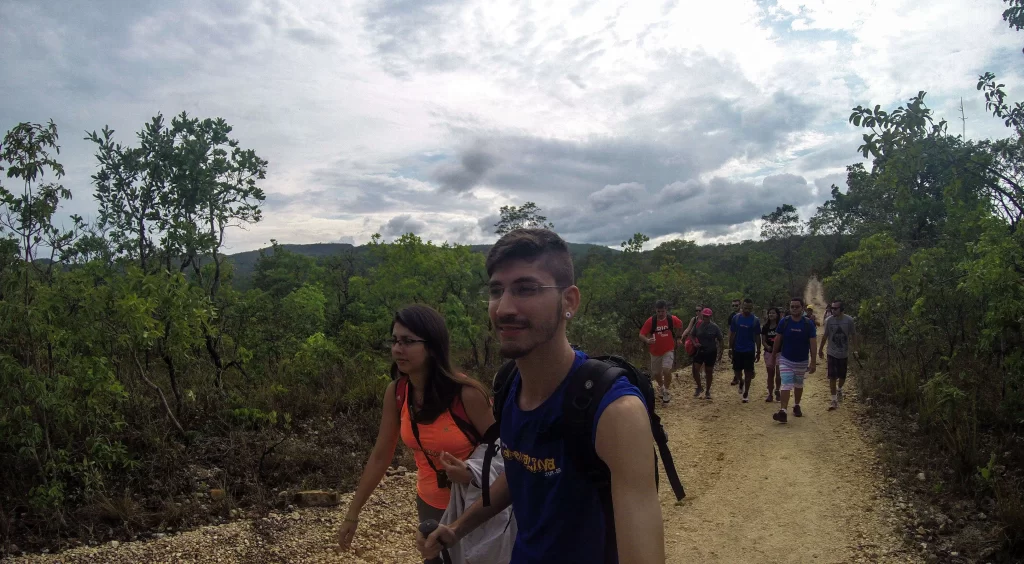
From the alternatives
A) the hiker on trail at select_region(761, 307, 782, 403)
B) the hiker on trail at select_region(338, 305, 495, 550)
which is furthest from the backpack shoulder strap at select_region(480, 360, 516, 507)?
the hiker on trail at select_region(761, 307, 782, 403)

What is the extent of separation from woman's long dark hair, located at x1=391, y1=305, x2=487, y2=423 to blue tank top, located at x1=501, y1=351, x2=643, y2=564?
3.66ft

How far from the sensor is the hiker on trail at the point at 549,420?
4.66ft

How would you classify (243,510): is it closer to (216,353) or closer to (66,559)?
(66,559)

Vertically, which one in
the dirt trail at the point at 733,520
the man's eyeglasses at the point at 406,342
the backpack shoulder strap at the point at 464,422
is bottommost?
the dirt trail at the point at 733,520

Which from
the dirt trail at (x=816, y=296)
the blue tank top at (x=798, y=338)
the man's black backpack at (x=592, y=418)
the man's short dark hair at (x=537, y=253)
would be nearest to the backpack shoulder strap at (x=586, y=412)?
the man's black backpack at (x=592, y=418)

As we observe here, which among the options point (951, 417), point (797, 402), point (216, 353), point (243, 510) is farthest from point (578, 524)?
point (797, 402)

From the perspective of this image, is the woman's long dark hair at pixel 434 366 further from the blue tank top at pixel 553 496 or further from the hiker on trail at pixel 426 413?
the blue tank top at pixel 553 496

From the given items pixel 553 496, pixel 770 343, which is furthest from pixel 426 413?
pixel 770 343

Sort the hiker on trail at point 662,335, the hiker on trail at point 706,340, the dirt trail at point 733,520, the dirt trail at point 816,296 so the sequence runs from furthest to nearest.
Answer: the dirt trail at point 816,296 → the hiker on trail at point 706,340 → the hiker on trail at point 662,335 → the dirt trail at point 733,520

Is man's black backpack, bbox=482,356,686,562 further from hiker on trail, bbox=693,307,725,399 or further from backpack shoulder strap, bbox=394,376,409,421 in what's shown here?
hiker on trail, bbox=693,307,725,399

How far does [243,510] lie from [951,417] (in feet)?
23.4

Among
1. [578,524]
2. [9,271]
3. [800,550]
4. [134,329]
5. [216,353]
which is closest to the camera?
[578,524]

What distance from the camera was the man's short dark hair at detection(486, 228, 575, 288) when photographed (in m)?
1.67

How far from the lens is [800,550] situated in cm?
470
